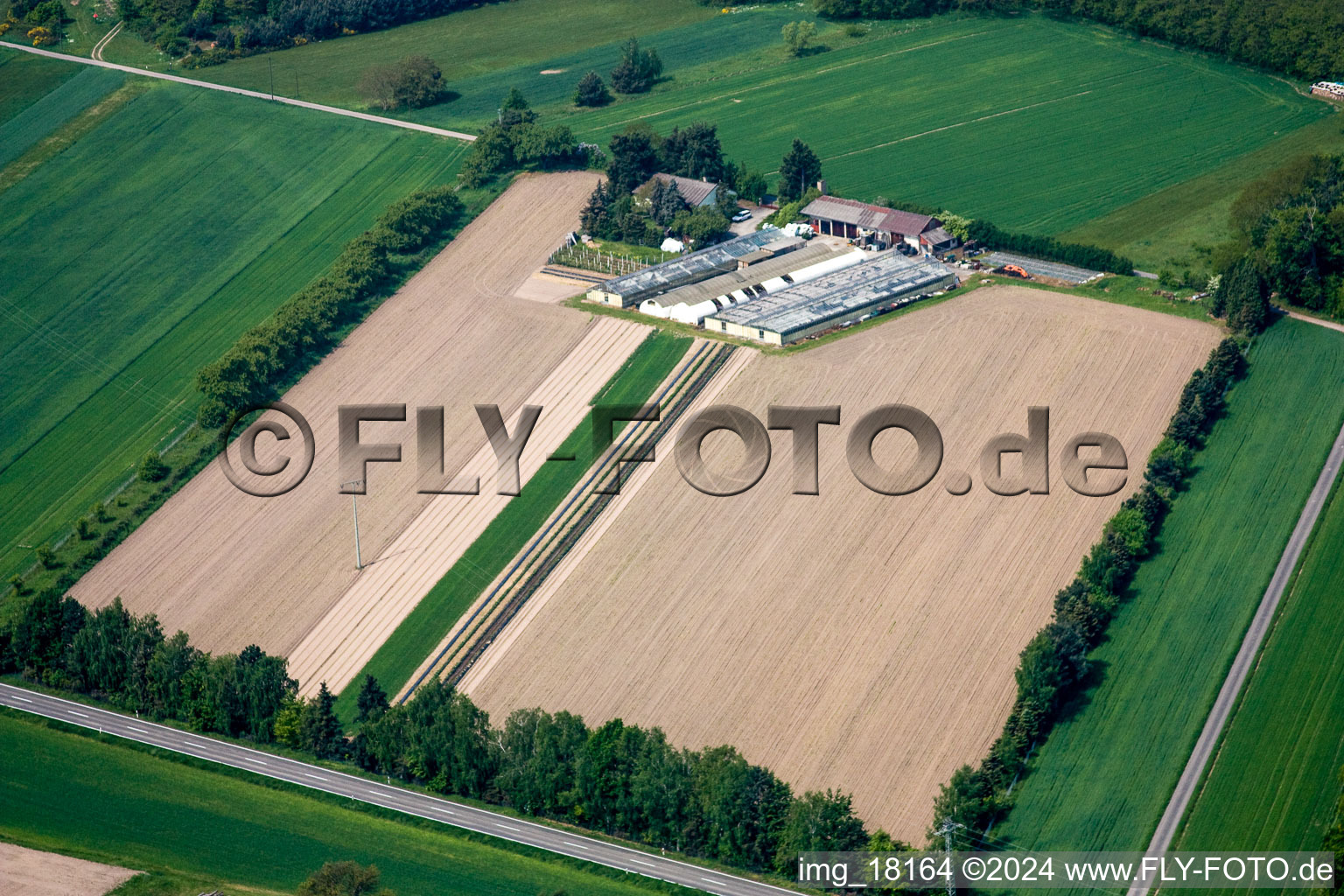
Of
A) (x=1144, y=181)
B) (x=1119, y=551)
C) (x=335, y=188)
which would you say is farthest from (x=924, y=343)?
(x=335, y=188)

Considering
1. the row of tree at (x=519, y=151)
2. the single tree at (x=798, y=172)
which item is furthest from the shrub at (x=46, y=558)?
the single tree at (x=798, y=172)

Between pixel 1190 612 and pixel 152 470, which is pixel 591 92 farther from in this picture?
pixel 1190 612

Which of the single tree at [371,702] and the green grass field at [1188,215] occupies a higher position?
the green grass field at [1188,215]

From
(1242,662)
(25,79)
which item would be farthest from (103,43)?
(1242,662)

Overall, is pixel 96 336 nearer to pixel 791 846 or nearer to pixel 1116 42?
pixel 791 846

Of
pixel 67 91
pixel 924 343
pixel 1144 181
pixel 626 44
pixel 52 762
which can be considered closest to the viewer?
pixel 52 762

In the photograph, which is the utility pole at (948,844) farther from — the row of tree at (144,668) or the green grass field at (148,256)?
the green grass field at (148,256)

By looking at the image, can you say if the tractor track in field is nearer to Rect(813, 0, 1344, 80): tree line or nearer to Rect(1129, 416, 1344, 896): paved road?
Rect(1129, 416, 1344, 896): paved road
